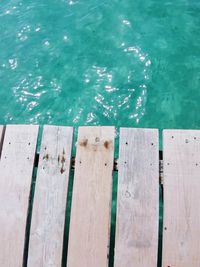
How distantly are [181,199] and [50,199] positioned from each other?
0.92 meters

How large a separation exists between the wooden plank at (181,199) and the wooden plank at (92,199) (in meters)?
0.40

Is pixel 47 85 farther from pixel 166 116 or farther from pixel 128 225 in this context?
pixel 128 225

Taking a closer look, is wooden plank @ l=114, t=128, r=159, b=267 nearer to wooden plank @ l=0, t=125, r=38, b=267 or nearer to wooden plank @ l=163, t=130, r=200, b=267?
wooden plank @ l=163, t=130, r=200, b=267

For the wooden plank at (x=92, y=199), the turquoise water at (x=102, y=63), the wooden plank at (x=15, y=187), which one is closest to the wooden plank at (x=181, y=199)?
the wooden plank at (x=92, y=199)

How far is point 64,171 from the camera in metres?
2.33

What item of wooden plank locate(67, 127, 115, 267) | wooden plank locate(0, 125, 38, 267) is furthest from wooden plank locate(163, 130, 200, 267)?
wooden plank locate(0, 125, 38, 267)

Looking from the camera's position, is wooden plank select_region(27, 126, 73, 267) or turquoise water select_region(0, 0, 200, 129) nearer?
wooden plank select_region(27, 126, 73, 267)

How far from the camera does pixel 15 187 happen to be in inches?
92.4

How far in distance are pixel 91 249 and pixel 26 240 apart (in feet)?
1.57

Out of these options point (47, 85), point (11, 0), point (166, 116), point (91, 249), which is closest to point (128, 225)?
point (91, 249)

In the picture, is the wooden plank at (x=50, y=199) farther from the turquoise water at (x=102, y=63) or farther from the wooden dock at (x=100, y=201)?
the turquoise water at (x=102, y=63)

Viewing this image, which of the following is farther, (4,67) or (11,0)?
(11,0)

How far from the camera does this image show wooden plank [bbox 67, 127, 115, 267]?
2137mm

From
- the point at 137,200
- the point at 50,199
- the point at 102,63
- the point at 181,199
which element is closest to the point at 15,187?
the point at 50,199
